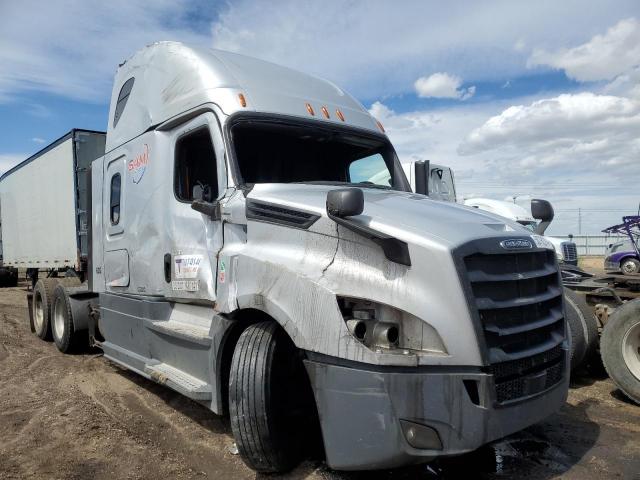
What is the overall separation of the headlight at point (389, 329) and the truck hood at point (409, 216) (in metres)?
0.43

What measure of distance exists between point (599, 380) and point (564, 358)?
3172 mm

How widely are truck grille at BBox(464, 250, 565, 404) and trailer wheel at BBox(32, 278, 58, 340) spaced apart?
25.5 feet

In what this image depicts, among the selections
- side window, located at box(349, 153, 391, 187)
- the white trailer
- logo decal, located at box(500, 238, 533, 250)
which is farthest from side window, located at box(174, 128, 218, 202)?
the white trailer

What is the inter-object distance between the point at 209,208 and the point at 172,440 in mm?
2007

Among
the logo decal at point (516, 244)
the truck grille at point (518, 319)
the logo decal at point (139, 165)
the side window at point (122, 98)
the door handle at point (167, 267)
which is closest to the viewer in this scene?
the truck grille at point (518, 319)

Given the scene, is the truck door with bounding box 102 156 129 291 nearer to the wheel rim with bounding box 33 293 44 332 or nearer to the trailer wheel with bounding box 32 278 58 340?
the trailer wheel with bounding box 32 278 58 340

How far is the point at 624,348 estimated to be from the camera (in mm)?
5379

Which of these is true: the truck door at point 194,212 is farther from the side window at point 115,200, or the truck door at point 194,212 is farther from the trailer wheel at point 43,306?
the trailer wheel at point 43,306

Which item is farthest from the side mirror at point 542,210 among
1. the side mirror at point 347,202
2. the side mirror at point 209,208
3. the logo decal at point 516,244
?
the side mirror at point 209,208

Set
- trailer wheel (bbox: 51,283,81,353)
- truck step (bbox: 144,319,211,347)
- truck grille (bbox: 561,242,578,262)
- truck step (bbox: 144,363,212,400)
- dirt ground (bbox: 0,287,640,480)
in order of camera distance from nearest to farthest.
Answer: dirt ground (bbox: 0,287,640,480), truck step (bbox: 144,363,212,400), truck step (bbox: 144,319,211,347), trailer wheel (bbox: 51,283,81,353), truck grille (bbox: 561,242,578,262)

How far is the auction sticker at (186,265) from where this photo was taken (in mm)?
4496

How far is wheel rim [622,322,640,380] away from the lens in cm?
536

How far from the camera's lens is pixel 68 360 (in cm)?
775

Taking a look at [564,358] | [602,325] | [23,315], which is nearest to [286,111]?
[564,358]
